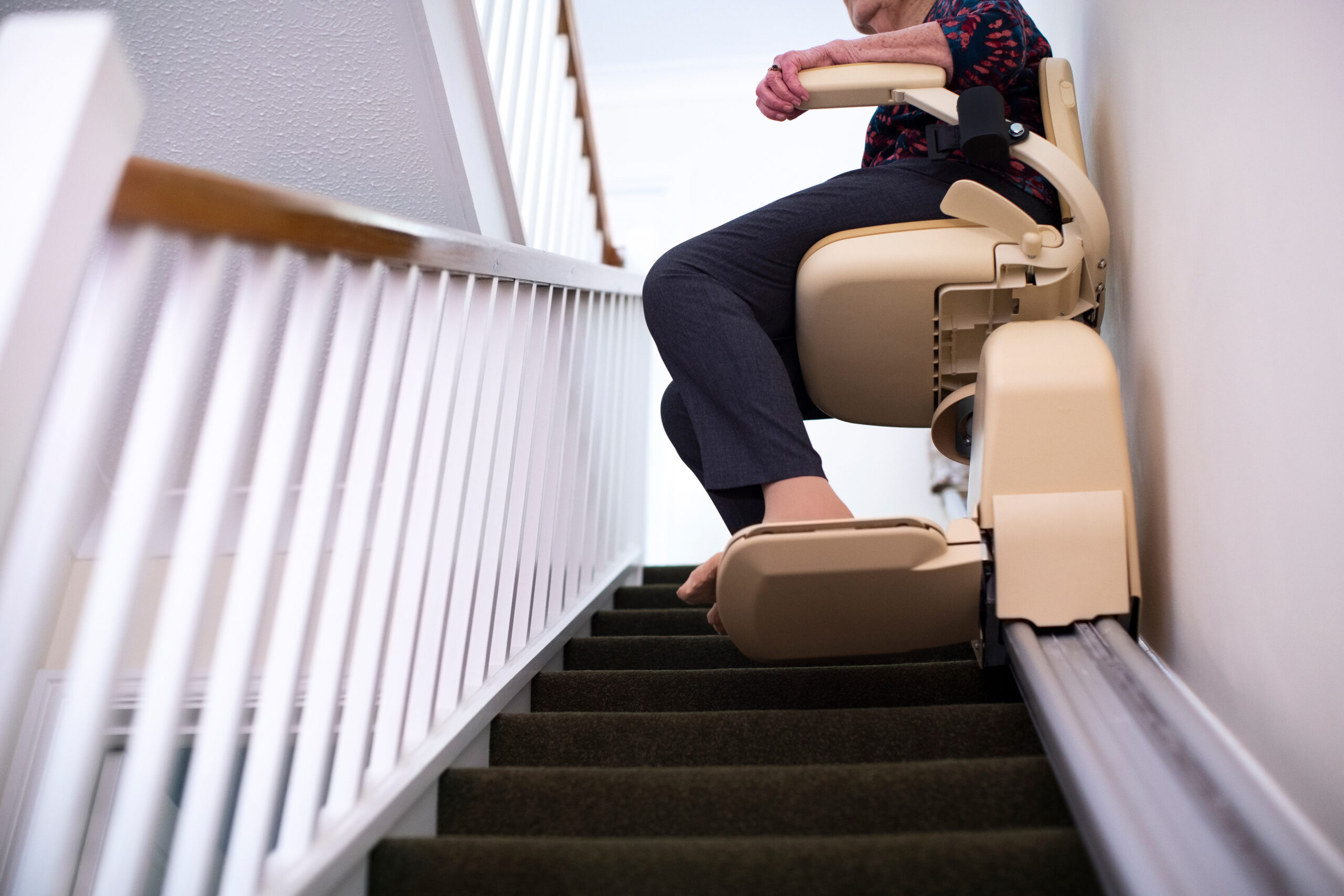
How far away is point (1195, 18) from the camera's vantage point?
90cm

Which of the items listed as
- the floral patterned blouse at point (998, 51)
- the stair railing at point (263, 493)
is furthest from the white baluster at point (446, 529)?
the floral patterned blouse at point (998, 51)

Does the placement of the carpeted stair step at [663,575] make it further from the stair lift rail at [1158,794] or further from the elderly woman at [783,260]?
the stair lift rail at [1158,794]

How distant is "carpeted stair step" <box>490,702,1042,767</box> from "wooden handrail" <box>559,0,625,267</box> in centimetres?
175

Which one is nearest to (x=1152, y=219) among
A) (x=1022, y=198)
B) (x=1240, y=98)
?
(x=1022, y=198)

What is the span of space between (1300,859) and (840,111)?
3596mm

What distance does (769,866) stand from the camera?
0.75m

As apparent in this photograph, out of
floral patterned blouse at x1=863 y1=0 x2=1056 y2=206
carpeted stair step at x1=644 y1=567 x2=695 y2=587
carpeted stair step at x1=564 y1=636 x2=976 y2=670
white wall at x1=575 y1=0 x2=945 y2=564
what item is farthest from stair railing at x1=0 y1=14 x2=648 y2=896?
white wall at x1=575 y1=0 x2=945 y2=564

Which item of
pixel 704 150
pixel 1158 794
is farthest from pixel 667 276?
pixel 704 150

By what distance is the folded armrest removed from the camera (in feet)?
3.61

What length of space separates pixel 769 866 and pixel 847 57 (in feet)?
3.04

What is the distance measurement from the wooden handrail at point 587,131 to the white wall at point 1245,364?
1438mm

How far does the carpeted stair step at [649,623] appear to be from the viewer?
5.74 ft

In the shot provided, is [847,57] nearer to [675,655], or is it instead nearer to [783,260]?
[783,260]

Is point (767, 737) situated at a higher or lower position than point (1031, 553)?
lower
